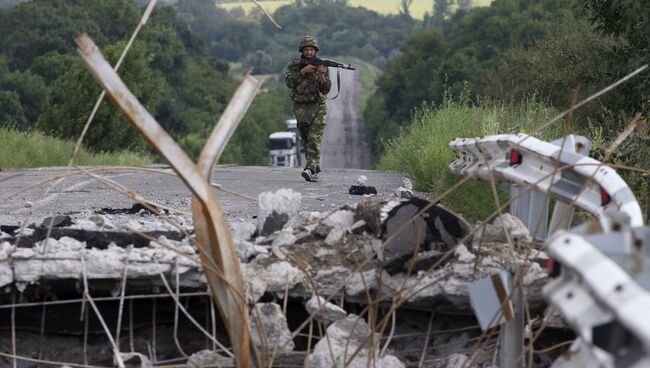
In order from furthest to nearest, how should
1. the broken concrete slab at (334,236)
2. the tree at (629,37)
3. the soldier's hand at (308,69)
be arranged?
the soldier's hand at (308,69), the tree at (629,37), the broken concrete slab at (334,236)

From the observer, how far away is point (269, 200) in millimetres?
6863

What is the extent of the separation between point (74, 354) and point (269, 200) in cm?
137

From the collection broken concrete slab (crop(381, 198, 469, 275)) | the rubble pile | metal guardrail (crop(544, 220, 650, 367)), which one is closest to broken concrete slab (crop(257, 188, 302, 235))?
the rubble pile

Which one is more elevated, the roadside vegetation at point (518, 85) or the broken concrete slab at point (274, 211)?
the broken concrete slab at point (274, 211)

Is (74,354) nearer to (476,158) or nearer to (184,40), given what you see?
(476,158)

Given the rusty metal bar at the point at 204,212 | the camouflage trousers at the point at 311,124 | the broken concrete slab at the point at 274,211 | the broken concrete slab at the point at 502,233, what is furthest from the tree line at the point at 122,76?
the rusty metal bar at the point at 204,212

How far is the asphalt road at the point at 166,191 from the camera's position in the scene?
11.3 m

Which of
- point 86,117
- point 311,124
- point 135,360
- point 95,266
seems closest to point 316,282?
point 135,360

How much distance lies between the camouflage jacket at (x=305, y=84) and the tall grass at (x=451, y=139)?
1555mm

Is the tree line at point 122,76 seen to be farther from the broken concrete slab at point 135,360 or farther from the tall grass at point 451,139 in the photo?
the broken concrete slab at point 135,360

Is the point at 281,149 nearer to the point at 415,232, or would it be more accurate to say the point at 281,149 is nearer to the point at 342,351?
the point at 415,232

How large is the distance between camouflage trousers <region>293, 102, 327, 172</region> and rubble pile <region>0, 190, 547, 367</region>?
9.79 meters

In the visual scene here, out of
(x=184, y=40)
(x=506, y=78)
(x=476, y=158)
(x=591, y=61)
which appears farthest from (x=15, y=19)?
(x=476, y=158)

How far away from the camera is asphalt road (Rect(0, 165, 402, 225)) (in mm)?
11328
